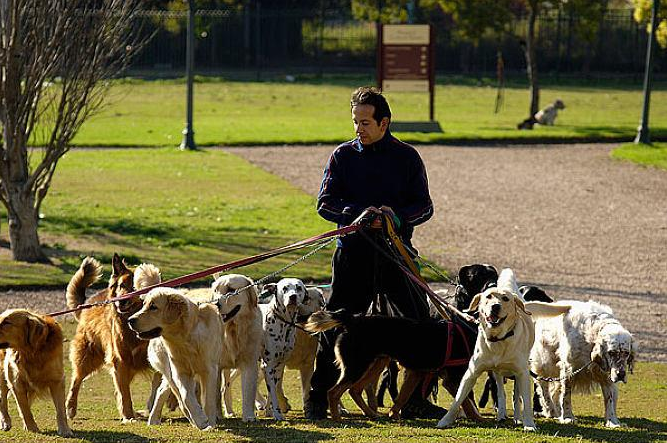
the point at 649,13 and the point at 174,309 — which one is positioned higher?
the point at 649,13

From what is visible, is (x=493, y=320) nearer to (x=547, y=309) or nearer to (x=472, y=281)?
(x=547, y=309)

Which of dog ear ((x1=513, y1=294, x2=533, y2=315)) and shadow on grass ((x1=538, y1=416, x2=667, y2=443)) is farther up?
dog ear ((x1=513, y1=294, x2=533, y2=315))

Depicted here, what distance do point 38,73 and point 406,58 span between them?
1991 centimetres

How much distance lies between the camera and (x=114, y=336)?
983 cm

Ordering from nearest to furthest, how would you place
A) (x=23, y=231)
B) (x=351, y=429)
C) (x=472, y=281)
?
(x=351, y=429) < (x=472, y=281) < (x=23, y=231)

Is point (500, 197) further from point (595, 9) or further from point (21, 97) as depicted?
point (595, 9)

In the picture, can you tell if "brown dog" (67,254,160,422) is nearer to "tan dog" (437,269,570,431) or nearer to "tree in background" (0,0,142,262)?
"tan dog" (437,269,570,431)

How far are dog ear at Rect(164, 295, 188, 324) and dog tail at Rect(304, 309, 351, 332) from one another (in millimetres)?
966

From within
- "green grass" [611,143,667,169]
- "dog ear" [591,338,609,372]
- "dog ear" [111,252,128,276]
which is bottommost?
"green grass" [611,143,667,169]

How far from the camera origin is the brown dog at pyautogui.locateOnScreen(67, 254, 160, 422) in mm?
9602

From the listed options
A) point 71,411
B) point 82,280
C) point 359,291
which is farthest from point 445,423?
point 82,280

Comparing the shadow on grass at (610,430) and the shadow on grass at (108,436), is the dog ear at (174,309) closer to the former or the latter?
the shadow on grass at (108,436)

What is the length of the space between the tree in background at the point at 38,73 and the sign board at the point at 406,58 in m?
18.0

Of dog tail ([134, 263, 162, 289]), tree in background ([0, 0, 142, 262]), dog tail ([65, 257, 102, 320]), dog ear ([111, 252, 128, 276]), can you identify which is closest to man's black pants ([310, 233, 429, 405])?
dog tail ([134, 263, 162, 289])
